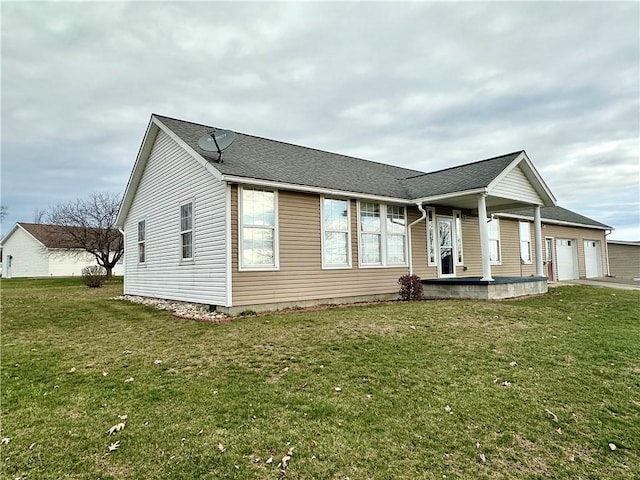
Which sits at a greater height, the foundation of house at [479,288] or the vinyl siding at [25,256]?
the vinyl siding at [25,256]

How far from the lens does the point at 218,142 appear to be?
964 cm

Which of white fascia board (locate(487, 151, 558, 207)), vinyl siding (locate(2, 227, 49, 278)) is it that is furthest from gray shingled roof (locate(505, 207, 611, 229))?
vinyl siding (locate(2, 227, 49, 278))

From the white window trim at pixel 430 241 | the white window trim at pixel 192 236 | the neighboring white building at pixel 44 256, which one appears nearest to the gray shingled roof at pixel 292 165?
the white window trim at pixel 430 241

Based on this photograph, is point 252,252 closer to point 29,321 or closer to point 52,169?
point 29,321

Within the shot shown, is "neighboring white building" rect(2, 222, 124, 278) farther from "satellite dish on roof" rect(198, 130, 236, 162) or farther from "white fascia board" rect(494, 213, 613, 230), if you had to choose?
"white fascia board" rect(494, 213, 613, 230)

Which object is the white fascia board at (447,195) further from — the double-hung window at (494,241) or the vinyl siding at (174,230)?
the vinyl siding at (174,230)

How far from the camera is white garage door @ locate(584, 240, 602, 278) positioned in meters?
23.3

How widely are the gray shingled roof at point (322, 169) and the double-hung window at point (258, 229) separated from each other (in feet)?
1.82

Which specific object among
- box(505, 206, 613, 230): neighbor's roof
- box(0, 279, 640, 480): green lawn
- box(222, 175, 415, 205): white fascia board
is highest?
box(505, 206, 613, 230): neighbor's roof

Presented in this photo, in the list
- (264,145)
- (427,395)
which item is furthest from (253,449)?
(264,145)

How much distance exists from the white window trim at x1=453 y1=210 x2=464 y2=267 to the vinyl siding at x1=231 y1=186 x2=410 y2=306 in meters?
5.01

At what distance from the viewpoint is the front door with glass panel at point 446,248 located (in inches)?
556

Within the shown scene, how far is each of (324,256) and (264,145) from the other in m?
4.53

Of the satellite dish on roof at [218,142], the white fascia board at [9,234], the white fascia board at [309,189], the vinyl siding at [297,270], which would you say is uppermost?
the white fascia board at [9,234]
